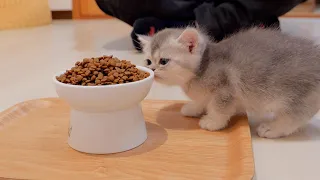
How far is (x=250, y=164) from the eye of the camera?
76 cm

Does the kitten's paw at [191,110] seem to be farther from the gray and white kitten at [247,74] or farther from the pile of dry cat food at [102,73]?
the pile of dry cat food at [102,73]

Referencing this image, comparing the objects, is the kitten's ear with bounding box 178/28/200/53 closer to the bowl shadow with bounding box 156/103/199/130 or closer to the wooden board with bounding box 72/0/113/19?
the bowl shadow with bounding box 156/103/199/130

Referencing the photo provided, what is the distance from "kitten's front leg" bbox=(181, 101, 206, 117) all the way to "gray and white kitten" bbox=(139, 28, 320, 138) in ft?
0.11

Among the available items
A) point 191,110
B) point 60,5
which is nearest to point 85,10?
point 60,5

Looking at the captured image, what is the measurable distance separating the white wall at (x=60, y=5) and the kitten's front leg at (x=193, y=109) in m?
2.41

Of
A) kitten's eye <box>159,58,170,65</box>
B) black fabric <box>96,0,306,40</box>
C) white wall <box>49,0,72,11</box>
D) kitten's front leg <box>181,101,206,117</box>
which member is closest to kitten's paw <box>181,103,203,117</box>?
kitten's front leg <box>181,101,206,117</box>

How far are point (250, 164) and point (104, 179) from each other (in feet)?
0.83

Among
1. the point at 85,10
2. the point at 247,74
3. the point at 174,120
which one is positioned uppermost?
the point at 247,74

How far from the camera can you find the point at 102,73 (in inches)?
32.8

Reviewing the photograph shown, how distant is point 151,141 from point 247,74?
10.0 inches

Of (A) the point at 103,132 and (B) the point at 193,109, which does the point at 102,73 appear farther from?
(B) the point at 193,109

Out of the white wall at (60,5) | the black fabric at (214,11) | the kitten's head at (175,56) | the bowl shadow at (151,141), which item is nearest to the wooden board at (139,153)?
the bowl shadow at (151,141)

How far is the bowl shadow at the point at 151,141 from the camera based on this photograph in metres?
0.82

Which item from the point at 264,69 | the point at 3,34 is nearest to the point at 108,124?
the point at 264,69
